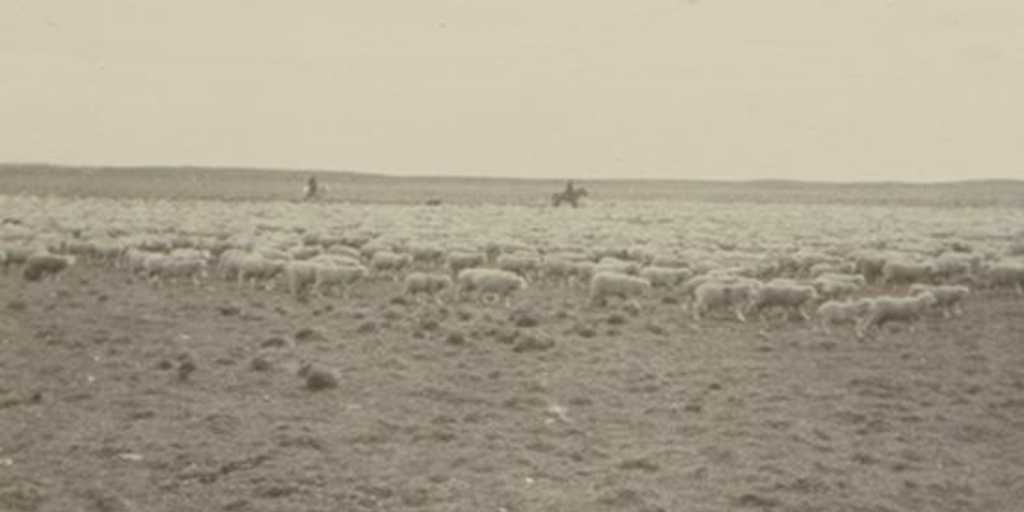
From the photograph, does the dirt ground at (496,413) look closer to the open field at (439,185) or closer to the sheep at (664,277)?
the sheep at (664,277)

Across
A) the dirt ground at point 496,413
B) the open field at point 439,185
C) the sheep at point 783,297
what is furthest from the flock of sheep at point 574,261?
the open field at point 439,185

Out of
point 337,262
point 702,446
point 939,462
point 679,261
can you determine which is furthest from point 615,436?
point 679,261

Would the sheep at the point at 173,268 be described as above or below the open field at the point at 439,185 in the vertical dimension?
above

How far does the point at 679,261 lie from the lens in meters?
23.4

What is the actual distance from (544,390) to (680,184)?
122 metres

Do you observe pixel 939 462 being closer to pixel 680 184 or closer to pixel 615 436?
pixel 615 436

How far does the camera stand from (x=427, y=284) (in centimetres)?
1922

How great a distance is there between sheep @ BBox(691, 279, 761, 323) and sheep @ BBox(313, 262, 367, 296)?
18.6ft

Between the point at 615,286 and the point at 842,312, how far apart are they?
4064mm

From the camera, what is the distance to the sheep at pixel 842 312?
1617 centimetres

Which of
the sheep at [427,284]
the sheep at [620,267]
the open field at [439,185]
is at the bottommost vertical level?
the open field at [439,185]

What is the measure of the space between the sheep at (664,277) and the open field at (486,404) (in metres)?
0.51

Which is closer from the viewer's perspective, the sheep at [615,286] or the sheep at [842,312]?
the sheep at [842,312]

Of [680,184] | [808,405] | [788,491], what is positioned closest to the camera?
[788,491]
